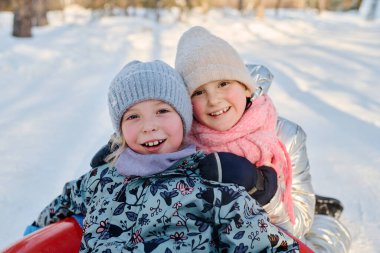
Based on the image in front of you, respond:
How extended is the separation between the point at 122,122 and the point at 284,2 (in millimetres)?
23423

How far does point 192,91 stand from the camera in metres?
1.74

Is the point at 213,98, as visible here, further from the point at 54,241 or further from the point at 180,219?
the point at 54,241

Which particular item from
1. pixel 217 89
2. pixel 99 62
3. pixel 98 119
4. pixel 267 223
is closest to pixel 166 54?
pixel 99 62

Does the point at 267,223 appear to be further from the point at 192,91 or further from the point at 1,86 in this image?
the point at 1,86

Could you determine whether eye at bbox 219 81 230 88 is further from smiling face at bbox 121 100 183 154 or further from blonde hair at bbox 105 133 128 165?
blonde hair at bbox 105 133 128 165

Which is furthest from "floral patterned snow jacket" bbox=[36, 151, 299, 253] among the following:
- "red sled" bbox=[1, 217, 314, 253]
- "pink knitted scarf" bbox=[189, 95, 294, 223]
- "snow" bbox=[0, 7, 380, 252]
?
"snow" bbox=[0, 7, 380, 252]

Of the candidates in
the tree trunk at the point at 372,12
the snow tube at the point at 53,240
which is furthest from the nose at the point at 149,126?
the tree trunk at the point at 372,12

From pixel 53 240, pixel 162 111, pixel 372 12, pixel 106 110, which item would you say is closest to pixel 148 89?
pixel 162 111

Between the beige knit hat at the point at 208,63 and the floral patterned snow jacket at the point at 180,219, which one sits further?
the beige knit hat at the point at 208,63

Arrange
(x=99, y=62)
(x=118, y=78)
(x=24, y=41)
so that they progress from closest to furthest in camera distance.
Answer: (x=118, y=78), (x=99, y=62), (x=24, y=41)

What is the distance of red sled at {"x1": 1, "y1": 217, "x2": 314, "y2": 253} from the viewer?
1518 mm

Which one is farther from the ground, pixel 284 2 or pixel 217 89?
pixel 217 89

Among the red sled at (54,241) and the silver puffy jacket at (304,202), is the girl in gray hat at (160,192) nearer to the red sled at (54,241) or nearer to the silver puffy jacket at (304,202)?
the red sled at (54,241)

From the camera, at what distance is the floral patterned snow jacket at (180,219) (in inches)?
52.8
